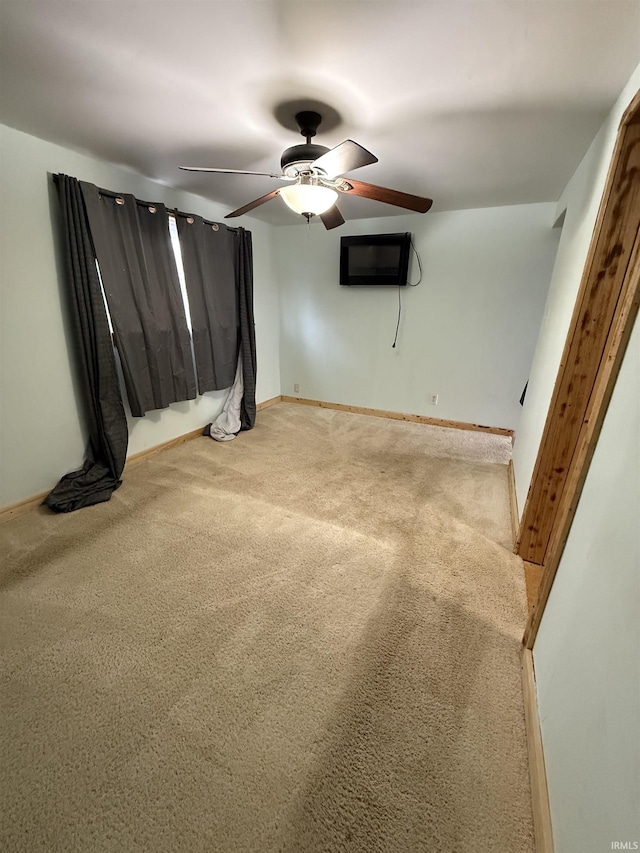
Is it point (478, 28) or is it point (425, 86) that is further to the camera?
point (425, 86)

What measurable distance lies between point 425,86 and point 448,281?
2.27 metres

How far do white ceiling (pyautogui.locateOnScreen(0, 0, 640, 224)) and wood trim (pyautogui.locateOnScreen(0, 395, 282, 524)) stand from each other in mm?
2158

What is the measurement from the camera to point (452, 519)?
2.27m

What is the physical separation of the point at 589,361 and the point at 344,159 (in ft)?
4.70

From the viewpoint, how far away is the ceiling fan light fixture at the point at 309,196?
1.70 metres

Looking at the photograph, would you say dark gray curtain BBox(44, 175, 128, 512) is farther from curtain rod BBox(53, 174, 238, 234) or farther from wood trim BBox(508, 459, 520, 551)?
wood trim BBox(508, 459, 520, 551)

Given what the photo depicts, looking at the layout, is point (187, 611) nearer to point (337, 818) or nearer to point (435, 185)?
point (337, 818)

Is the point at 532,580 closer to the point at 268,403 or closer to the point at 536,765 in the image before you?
the point at 536,765

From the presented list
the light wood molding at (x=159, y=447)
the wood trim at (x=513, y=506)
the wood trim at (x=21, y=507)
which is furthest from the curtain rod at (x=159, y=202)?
the wood trim at (x=513, y=506)

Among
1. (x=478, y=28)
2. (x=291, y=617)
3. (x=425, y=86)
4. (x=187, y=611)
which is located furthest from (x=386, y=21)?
(x=187, y=611)

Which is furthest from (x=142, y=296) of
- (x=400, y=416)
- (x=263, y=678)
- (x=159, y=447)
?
(x=400, y=416)

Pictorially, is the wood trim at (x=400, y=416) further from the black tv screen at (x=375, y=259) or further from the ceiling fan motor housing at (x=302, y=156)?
the ceiling fan motor housing at (x=302, y=156)

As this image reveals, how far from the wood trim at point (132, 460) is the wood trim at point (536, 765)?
113 inches

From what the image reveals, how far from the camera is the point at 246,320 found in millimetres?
3520
